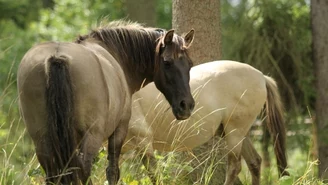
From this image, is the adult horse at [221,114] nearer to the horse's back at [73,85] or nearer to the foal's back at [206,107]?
the foal's back at [206,107]

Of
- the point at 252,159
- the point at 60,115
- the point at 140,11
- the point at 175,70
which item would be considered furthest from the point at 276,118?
the point at 140,11

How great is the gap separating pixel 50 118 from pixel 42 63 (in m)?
0.36

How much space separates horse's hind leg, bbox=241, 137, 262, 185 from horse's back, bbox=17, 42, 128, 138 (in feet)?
11.4

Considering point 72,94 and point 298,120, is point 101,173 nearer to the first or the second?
point 72,94

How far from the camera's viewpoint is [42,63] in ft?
17.5

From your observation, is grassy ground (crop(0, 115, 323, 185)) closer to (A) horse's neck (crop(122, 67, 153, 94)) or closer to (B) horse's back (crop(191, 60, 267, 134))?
(A) horse's neck (crop(122, 67, 153, 94))

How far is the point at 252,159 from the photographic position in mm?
8938

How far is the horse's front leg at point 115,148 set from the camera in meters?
6.34

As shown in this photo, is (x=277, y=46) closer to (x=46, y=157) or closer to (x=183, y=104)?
(x=183, y=104)

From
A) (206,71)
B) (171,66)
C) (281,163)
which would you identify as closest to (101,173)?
(171,66)

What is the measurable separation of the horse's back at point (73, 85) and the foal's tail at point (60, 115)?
5 cm

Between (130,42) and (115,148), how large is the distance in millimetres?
959

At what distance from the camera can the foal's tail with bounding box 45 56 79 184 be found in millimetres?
5242

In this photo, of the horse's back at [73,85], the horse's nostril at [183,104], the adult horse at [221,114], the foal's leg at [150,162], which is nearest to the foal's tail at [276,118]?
the adult horse at [221,114]
